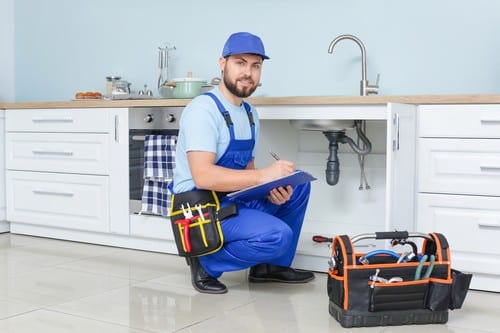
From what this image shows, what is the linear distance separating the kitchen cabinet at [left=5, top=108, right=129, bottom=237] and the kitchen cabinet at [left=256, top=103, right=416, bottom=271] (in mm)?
833

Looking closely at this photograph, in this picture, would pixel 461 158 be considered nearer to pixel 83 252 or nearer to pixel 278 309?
pixel 278 309

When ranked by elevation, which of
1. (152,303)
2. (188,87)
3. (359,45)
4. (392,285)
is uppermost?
(359,45)

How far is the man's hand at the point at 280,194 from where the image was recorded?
2.77 m

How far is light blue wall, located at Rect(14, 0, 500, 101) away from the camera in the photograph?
11.1ft

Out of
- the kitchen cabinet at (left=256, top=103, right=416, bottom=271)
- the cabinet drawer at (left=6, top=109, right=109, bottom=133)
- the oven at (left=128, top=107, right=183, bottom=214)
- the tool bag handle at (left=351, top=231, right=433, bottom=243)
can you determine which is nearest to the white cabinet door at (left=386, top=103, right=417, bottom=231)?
the kitchen cabinet at (left=256, top=103, right=416, bottom=271)

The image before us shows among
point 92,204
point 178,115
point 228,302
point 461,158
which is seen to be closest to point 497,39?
point 461,158

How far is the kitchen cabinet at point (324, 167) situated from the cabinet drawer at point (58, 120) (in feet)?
3.10

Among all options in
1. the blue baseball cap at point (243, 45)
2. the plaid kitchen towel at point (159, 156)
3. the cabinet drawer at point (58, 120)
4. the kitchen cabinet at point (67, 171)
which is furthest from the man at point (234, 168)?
the cabinet drawer at point (58, 120)

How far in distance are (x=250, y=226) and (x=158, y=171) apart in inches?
38.7

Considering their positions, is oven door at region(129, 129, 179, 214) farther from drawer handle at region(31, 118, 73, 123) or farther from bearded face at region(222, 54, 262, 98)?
bearded face at region(222, 54, 262, 98)

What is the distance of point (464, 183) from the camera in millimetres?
2850

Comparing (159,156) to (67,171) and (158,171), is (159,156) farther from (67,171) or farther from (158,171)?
(67,171)

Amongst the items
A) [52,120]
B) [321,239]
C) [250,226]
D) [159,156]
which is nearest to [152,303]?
[250,226]

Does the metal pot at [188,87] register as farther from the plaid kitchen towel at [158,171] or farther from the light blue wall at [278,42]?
the light blue wall at [278,42]
